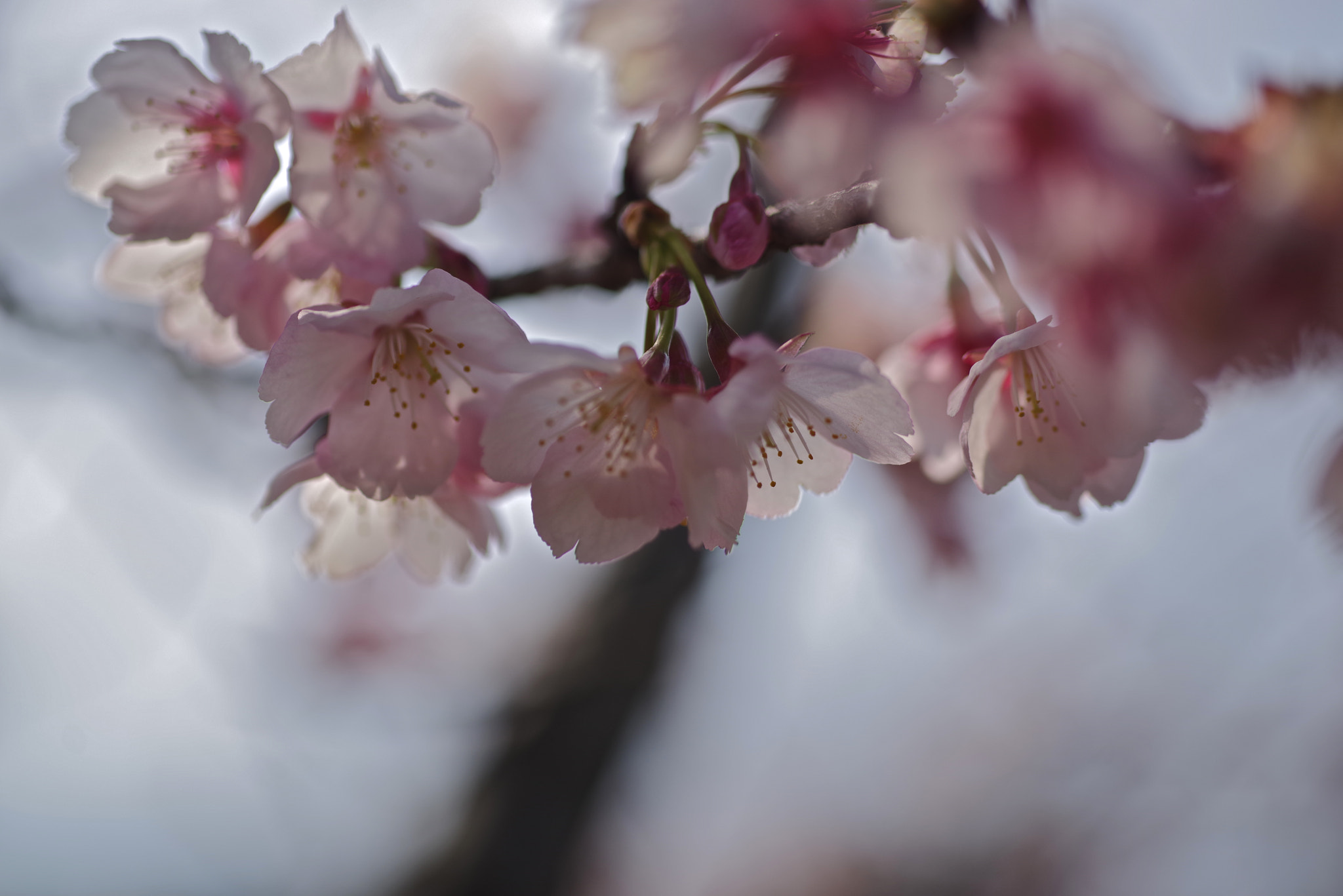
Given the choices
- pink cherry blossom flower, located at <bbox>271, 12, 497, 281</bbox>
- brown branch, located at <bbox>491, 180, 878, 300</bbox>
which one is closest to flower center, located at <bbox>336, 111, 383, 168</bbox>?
pink cherry blossom flower, located at <bbox>271, 12, 497, 281</bbox>

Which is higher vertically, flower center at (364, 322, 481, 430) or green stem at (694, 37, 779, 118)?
green stem at (694, 37, 779, 118)

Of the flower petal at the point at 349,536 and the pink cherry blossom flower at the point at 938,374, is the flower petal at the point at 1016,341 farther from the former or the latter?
the flower petal at the point at 349,536

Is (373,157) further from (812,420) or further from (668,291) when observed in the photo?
(812,420)

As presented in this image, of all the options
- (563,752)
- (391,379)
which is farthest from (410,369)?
(563,752)

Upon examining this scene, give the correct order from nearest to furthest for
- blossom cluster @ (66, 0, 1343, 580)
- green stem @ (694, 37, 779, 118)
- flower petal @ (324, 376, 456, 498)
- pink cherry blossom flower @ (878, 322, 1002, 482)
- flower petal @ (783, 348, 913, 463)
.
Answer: blossom cluster @ (66, 0, 1343, 580)
green stem @ (694, 37, 779, 118)
flower petal @ (783, 348, 913, 463)
flower petal @ (324, 376, 456, 498)
pink cherry blossom flower @ (878, 322, 1002, 482)

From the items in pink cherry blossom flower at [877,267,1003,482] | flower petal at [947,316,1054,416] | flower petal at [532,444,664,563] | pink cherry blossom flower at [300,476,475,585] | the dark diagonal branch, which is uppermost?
flower petal at [947,316,1054,416]

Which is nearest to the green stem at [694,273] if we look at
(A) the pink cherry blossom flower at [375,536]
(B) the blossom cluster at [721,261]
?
(B) the blossom cluster at [721,261]

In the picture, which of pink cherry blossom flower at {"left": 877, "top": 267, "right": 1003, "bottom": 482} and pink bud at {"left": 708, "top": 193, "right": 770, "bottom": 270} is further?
pink cherry blossom flower at {"left": 877, "top": 267, "right": 1003, "bottom": 482}

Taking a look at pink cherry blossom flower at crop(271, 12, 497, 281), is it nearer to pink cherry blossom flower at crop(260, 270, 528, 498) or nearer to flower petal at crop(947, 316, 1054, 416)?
pink cherry blossom flower at crop(260, 270, 528, 498)
